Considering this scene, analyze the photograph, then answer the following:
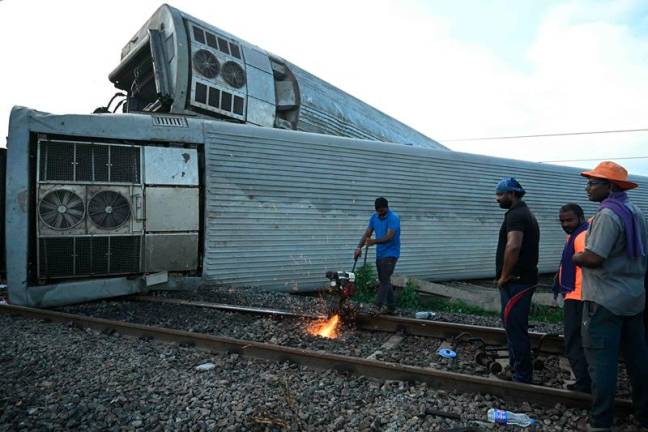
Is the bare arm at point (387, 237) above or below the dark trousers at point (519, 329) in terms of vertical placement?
above

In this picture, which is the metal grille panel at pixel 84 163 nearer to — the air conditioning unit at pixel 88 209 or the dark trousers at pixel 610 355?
the air conditioning unit at pixel 88 209

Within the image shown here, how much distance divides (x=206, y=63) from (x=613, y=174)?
23.9 feet

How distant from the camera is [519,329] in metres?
3.62

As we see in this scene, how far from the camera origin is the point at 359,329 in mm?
5301

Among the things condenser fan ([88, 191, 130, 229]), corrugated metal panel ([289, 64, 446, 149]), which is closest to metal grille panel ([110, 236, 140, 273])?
condenser fan ([88, 191, 130, 229])

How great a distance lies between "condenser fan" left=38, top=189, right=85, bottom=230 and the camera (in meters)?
5.85

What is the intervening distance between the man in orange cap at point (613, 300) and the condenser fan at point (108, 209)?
18.5 ft

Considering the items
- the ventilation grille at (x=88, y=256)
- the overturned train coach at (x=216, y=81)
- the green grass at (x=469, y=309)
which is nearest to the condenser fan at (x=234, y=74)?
the overturned train coach at (x=216, y=81)

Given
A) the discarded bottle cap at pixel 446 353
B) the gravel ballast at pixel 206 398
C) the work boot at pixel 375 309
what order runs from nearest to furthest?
the gravel ballast at pixel 206 398 → the discarded bottle cap at pixel 446 353 → the work boot at pixel 375 309

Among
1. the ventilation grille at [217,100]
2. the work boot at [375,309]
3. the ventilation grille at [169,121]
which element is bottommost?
the work boot at [375,309]

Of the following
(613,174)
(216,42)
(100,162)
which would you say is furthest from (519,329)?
(216,42)

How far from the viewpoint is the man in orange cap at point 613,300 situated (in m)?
2.75

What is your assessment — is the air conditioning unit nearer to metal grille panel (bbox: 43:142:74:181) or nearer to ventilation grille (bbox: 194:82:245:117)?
metal grille panel (bbox: 43:142:74:181)

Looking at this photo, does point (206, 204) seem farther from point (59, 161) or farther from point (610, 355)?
point (610, 355)
